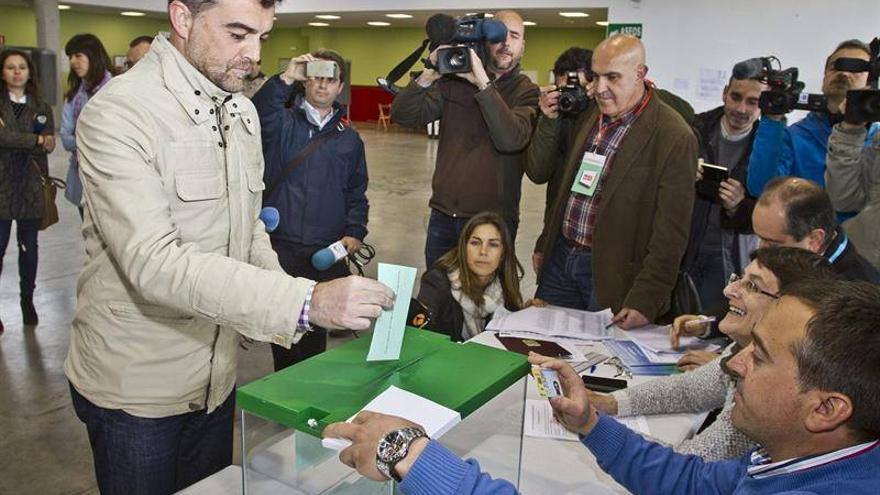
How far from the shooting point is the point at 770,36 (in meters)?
9.03

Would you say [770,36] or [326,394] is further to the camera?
[770,36]

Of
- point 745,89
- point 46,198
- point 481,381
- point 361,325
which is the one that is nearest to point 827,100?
point 745,89

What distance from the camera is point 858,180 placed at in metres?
2.74

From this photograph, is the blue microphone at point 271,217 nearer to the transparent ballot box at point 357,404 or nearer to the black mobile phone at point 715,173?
the transparent ballot box at point 357,404

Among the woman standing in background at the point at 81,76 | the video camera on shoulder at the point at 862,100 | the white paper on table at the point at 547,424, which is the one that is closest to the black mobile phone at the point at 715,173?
the video camera on shoulder at the point at 862,100

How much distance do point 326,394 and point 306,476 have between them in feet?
1.26

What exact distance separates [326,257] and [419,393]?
1.85 metres

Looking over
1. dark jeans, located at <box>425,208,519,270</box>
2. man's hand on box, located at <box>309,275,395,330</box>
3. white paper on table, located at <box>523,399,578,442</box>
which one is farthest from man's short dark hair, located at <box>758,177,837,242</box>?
man's hand on box, located at <box>309,275,395,330</box>

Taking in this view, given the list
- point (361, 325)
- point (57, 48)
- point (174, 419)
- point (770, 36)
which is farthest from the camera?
point (57, 48)

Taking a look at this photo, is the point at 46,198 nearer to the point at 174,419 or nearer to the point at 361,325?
the point at 174,419

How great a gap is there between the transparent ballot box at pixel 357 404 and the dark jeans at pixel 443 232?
5.79 feet

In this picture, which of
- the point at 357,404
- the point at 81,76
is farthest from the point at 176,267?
the point at 81,76

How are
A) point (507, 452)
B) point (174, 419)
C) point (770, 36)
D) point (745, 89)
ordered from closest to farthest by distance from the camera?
point (174, 419) → point (507, 452) → point (745, 89) → point (770, 36)

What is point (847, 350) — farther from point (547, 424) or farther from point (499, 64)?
point (499, 64)
